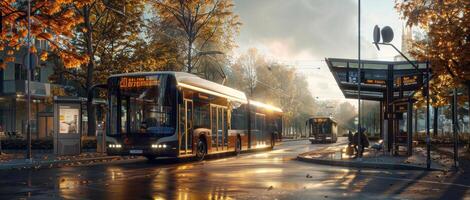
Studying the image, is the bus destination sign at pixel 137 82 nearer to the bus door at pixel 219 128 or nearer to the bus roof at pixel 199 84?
the bus roof at pixel 199 84

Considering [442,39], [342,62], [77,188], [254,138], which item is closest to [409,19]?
[442,39]

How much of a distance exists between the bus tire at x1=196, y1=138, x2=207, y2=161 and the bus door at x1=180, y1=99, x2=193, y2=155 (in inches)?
38.6

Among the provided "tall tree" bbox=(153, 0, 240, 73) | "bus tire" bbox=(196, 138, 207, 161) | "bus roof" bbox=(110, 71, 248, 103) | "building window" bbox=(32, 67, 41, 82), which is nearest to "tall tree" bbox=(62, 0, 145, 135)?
"tall tree" bbox=(153, 0, 240, 73)

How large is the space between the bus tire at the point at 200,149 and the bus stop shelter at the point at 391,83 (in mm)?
8992

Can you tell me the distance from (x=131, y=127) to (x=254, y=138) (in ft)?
47.1

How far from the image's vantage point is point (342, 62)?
3484 centimetres

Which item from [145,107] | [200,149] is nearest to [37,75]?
[200,149]

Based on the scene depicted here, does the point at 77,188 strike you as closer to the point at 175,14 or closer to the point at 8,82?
the point at 175,14

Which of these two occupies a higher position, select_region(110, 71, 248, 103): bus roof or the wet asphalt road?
select_region(110, 71, 248, 103): bus roof

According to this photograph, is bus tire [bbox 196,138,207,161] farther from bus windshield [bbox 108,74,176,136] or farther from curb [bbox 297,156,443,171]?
curb [bbox 297,156,443,171]

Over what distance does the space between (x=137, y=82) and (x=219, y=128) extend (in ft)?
20.0

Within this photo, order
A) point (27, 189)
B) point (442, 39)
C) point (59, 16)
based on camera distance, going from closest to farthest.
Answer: point (27, 189)
point (59, 16)
point (442, 39)

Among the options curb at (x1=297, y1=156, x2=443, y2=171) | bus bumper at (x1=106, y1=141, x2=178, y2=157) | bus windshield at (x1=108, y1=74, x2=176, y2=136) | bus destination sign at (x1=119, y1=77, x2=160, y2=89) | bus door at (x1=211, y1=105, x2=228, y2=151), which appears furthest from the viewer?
bus door at (x1=211, y1=105, x2=228, y2=151)

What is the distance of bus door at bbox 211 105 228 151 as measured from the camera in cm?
2642
